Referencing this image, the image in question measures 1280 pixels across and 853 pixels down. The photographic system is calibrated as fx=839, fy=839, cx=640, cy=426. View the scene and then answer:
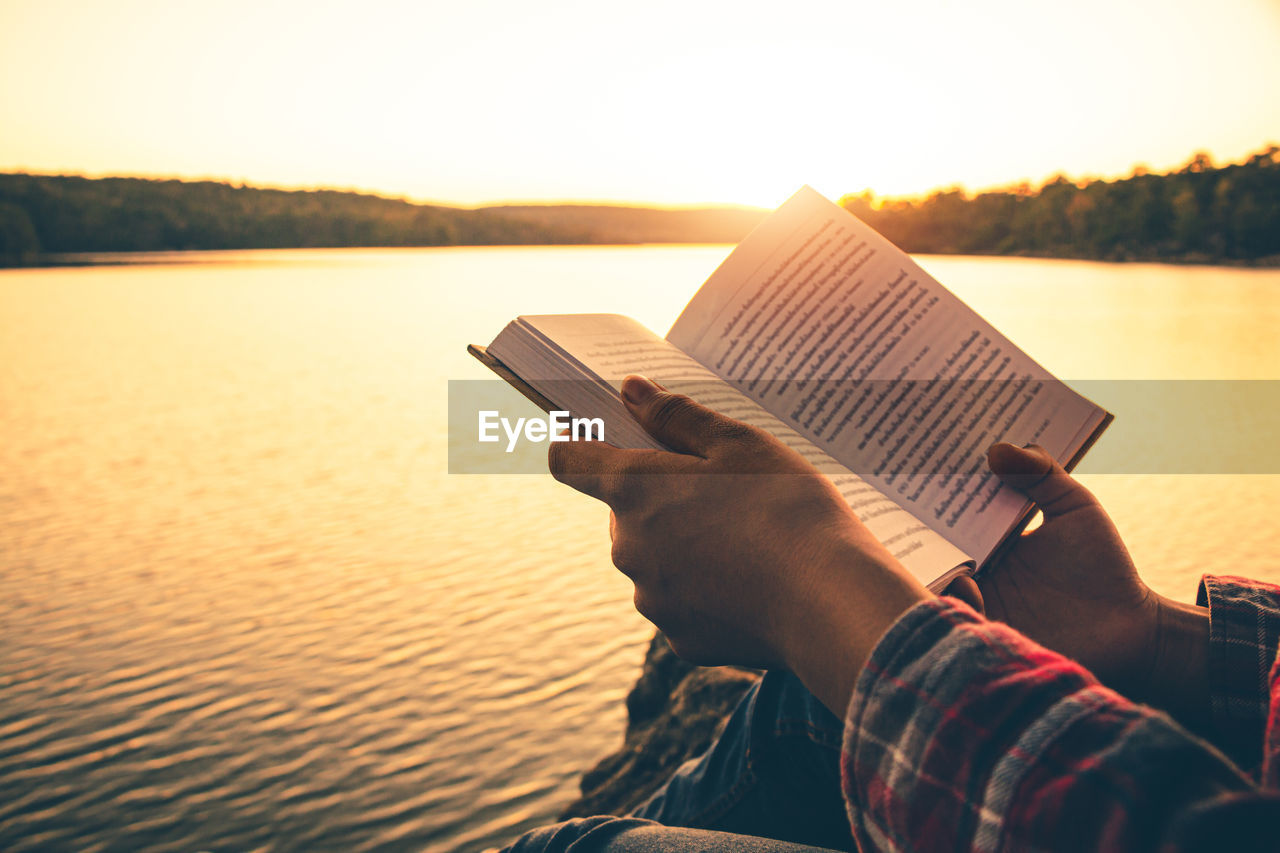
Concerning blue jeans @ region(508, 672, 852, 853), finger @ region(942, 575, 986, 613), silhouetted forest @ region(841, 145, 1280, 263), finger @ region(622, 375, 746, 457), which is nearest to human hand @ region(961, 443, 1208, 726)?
finger @ region(942, 575, 986, 613)

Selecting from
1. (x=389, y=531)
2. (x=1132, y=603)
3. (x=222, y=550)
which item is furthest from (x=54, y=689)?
(x=1132, y=603)

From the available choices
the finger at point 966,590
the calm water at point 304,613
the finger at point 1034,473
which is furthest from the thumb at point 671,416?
the calm water at point 304,613

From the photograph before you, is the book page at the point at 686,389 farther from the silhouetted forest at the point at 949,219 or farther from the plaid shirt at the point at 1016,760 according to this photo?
the silhouetted forest at the point at 949,219

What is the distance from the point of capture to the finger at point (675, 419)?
1033mm

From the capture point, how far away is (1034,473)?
142 centimetres

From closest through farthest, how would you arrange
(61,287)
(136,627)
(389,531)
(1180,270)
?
(136,627) → (389,531) → (61,287) → (1180,270)

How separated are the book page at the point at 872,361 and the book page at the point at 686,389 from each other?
0.07m

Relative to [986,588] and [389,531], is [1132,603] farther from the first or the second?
[389,531]

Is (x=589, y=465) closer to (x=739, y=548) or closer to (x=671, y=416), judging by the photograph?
(x=671, y=416)

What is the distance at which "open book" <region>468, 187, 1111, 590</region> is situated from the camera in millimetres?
1402

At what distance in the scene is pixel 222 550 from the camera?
7070 mm

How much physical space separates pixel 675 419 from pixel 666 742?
95.6 inches

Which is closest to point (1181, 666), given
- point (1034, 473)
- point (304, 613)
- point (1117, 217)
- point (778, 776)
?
point (1034, 473)

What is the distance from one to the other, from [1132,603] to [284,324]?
2870 centimetres
